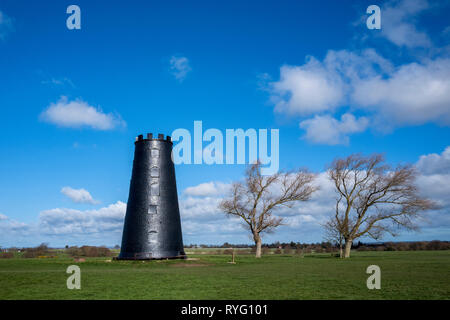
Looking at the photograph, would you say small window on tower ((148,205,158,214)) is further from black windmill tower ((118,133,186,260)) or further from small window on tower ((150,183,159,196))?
small window on tower ((150,183,159,196))

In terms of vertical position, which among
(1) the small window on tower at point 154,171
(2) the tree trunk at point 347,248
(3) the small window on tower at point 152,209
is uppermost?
(1) the small window on tower at point 154,171

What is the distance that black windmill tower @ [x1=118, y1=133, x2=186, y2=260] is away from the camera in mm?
29594

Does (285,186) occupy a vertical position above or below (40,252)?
above

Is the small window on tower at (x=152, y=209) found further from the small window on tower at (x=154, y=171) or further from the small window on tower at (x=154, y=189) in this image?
the small window on tower at (x=154, y=171)

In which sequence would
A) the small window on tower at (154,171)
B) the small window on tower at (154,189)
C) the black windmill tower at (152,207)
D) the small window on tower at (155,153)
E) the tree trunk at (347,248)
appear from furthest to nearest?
1. the tree trunk at (347,248)
2. the small window on tower at (155,153)
3. the small window on tower at (154,171)
4. the small window on tower at (154,189)
5. the black windmill tower at (152,207)

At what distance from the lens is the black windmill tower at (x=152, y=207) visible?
2959 cm

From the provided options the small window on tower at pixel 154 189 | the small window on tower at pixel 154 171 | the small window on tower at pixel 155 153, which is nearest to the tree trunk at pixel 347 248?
the small window on tower at pixel 154 189

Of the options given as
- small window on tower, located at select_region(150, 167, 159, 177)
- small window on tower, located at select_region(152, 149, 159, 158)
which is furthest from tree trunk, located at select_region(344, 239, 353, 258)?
small window on tower, located at select_region(152, 149, 159, 158)
